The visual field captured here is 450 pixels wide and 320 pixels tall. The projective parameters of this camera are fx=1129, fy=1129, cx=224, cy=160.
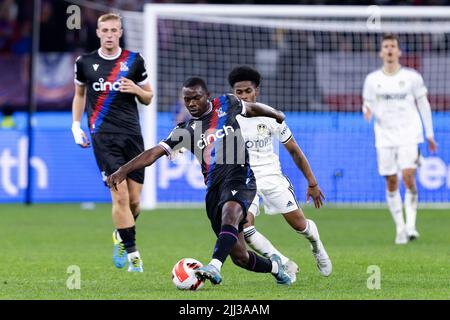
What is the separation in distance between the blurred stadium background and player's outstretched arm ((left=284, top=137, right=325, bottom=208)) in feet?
28.9

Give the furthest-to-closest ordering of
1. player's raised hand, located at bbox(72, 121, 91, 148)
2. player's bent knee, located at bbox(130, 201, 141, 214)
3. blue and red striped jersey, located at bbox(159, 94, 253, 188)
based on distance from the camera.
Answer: player's bent knee, located at bbox(130, 201, 141, 214)
player's raised hand, located at bbox(72, 121, 91, 148)
blue and red striped jersey, located at bbox(159, 94, 253, 188)

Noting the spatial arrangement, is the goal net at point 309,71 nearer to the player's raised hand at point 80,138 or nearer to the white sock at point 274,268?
the player's raised hand at point 80,138

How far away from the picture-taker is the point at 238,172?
8875 mm

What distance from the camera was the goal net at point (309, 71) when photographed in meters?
19.3

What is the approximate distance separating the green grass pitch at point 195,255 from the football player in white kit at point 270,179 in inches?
11.0

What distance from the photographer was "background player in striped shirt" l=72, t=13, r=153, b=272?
10.5 metres

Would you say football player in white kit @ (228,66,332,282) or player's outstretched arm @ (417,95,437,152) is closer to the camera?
football player in white kit @ (228,66,332,282)

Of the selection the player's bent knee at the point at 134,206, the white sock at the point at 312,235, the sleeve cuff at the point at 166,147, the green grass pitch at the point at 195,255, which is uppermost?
the sleeve cuff at the point at 166,147

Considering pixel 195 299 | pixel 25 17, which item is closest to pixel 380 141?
pixel 195 299

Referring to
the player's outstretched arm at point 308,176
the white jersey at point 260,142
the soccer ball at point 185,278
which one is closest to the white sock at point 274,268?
the player's outstretched arm at point 308,176

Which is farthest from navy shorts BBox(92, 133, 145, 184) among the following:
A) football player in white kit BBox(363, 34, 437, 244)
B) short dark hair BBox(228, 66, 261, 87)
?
football player in white kit BBox(363, 34, 437, 244)

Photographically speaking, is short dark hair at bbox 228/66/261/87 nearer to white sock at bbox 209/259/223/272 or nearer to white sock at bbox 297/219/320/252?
white sock at bbox 297/219/320/252

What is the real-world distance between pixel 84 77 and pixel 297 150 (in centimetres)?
234

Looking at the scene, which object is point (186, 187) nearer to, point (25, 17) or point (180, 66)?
point (180, 66)
